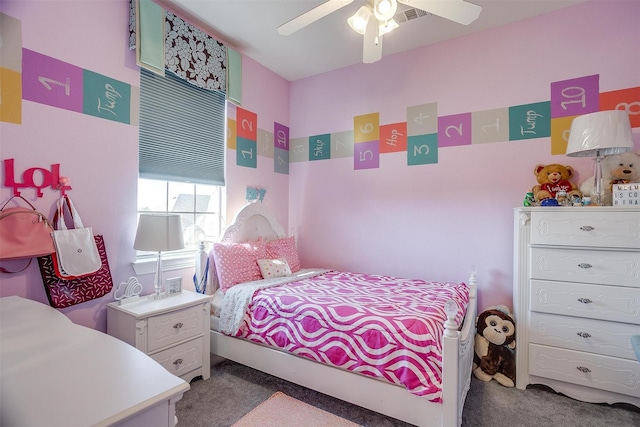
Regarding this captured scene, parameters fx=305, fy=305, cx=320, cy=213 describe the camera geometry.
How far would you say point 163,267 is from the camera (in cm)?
237

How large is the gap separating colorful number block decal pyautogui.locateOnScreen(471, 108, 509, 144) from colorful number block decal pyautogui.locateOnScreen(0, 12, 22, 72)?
316 centimetres

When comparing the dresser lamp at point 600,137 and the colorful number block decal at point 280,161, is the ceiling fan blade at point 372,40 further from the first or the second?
the colorful number block decal at point 280,161

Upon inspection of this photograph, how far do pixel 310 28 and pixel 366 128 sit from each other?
1075mm

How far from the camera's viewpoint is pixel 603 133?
1918 millimetres

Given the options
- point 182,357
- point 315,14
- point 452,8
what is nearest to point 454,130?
point 452,8

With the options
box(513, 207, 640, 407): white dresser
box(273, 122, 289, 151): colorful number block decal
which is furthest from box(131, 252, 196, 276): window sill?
box(513, 207, 640, 407): white dresser

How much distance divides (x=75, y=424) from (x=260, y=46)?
10.1 ft

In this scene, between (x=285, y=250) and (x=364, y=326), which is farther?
(x=285, y=250)

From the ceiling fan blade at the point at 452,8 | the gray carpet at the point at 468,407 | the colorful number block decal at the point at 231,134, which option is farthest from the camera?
the colorful number block decal at the point at 231,134

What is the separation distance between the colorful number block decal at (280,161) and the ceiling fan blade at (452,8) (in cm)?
222

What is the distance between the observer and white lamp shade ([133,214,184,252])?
1970 millimetres

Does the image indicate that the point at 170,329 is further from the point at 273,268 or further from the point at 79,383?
the point at 79,383

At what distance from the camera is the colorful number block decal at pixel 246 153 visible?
3045mm

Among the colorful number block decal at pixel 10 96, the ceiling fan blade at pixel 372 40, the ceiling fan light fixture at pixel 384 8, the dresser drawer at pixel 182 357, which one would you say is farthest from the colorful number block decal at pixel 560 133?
the colorful number block decal at pixel 10 96
